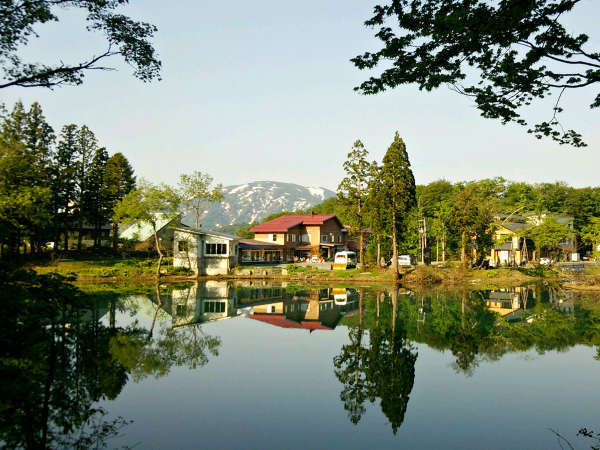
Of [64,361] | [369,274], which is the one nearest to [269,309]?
[64,361]

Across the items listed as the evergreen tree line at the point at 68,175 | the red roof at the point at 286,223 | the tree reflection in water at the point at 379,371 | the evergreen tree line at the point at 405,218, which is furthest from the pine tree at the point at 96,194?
the tree reflection in water at the point at 379,371

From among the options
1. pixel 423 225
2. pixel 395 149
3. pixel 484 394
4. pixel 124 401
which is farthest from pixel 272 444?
pixel 423 225

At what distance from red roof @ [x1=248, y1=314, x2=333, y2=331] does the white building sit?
66.9 ft

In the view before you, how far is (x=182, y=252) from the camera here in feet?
134

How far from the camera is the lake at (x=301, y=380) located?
758 cm

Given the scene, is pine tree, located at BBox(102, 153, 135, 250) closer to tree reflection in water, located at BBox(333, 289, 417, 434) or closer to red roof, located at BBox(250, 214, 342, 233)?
red roof, located at BBox(250, 214, 342, 233)

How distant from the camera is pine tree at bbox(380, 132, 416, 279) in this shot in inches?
1505

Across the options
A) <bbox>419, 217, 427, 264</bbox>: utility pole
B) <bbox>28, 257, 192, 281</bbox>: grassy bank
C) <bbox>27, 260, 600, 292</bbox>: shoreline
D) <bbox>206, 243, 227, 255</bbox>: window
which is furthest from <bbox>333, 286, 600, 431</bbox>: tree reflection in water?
<bbox>28, 257, 192, 281</bbox>: grassy bank

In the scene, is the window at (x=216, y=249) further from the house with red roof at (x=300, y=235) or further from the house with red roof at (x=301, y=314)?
the house with red roof at (x=301, y=314)

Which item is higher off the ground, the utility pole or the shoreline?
the utility pole

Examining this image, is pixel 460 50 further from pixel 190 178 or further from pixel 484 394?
pixel 190 178

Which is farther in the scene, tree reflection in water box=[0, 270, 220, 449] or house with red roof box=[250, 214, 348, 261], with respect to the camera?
house with red roof box=[250, 214, 348, 261]

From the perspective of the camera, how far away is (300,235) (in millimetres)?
56969

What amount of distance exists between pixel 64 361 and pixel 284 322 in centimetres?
1026
